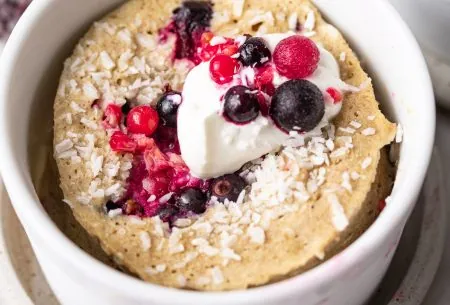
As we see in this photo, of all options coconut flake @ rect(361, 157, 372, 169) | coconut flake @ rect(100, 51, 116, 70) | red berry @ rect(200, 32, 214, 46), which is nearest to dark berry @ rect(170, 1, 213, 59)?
red berry @ rect(200, 32, 214, 46)

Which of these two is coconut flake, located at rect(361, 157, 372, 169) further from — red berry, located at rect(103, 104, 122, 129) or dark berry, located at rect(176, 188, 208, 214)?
red berry, located at rect(103, 104, 122, 129)

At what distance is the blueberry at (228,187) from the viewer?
1.55 meters

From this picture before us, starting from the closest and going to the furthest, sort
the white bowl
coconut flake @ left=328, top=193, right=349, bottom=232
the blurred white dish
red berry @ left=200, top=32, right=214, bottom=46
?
the white bowl, coconut flake @ left=328, top=193, right=349, bottom=232, red berry @ left=200, top=32, right=214, bottom=46, the blurred white dish

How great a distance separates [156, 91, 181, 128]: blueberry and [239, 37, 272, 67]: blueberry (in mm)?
151

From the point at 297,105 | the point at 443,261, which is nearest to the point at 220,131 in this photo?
the point at 297,105

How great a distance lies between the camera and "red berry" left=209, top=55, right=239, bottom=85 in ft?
5.20

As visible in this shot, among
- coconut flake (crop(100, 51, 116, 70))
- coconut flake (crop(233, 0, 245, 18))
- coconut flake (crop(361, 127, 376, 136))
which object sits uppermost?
coconut flake (crop(233, 0, 245, 18))

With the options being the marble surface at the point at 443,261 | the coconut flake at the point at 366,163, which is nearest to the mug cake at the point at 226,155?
the coconut flake at the point at 366,163

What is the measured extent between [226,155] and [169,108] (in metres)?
0.16

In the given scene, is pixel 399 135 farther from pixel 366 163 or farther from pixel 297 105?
pixel 297 105

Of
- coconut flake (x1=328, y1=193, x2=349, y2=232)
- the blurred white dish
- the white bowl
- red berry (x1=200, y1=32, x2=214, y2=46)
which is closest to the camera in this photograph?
the white bowl

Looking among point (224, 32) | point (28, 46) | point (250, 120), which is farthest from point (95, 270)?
point (224, 32)

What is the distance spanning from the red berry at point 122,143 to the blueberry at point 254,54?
27cm

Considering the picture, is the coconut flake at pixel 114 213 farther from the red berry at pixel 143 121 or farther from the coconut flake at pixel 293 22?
the coconut flake at pixel 293 22
